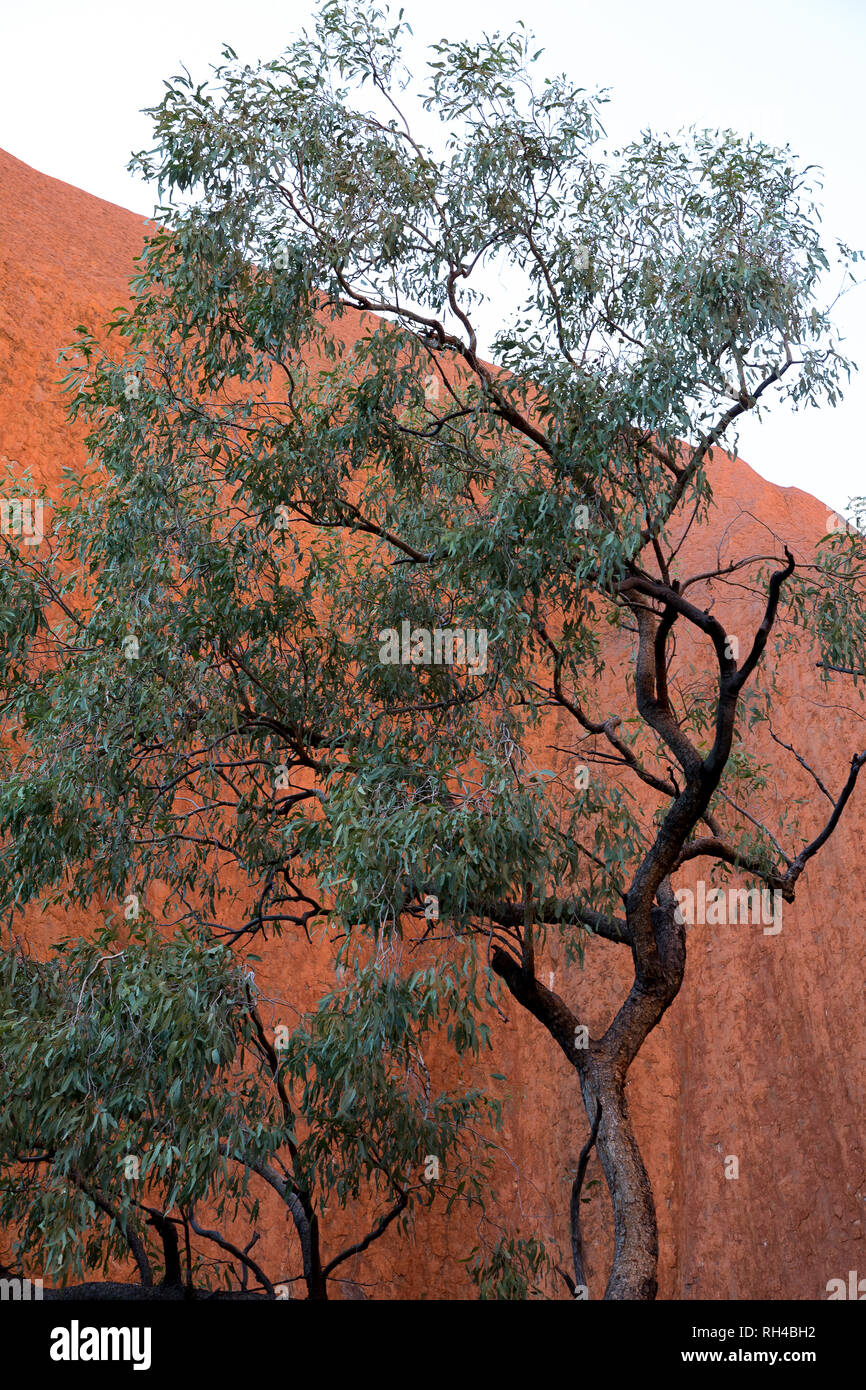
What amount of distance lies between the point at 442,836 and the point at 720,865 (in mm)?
3144

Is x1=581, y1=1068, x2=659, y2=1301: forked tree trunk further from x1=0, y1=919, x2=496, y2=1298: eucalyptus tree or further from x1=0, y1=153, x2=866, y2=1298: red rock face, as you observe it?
x1=0, y1=153, x2=866, y2=1298: red rock face

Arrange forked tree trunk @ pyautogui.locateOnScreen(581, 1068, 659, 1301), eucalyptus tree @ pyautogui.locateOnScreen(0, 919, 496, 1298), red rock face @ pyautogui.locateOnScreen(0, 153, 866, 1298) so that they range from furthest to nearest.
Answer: red rock face @ pyautogui.locateOnScreen(0, 153, 866, 1298)
forked tree trunk @ pyautogui.locateOnScreen(581, 1068, 659, 1301)
eucalyptus tree @ pyautogui.locateOnScreen(0, 919, 496, 1298)

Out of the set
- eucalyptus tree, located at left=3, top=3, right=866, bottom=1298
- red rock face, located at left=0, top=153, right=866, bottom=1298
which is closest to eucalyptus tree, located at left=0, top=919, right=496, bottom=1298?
eucalyptus tree, located at left=3, top=3, right=866, bottom=1298

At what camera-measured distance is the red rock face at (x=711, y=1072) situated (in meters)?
13.6

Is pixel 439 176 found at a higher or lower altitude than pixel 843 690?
higher

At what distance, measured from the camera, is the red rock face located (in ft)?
44.6

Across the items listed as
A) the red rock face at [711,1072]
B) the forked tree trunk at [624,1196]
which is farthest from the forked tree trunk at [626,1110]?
the red rock face at [711,1072]

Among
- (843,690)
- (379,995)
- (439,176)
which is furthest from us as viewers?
(843,690)

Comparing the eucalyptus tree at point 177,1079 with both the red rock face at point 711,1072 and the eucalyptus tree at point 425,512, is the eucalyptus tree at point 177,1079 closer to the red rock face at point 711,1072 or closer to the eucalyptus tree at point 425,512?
the eucalyptus tree at point 425,512

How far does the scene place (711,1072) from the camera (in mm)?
14805

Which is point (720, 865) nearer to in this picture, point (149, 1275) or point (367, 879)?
point (367, 879)

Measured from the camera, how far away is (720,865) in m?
7.83

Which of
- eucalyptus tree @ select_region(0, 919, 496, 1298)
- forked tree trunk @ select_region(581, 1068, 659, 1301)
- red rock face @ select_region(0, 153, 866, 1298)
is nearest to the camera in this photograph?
eucalyptus tree @ select_region(0, 919, 496, 1298)
